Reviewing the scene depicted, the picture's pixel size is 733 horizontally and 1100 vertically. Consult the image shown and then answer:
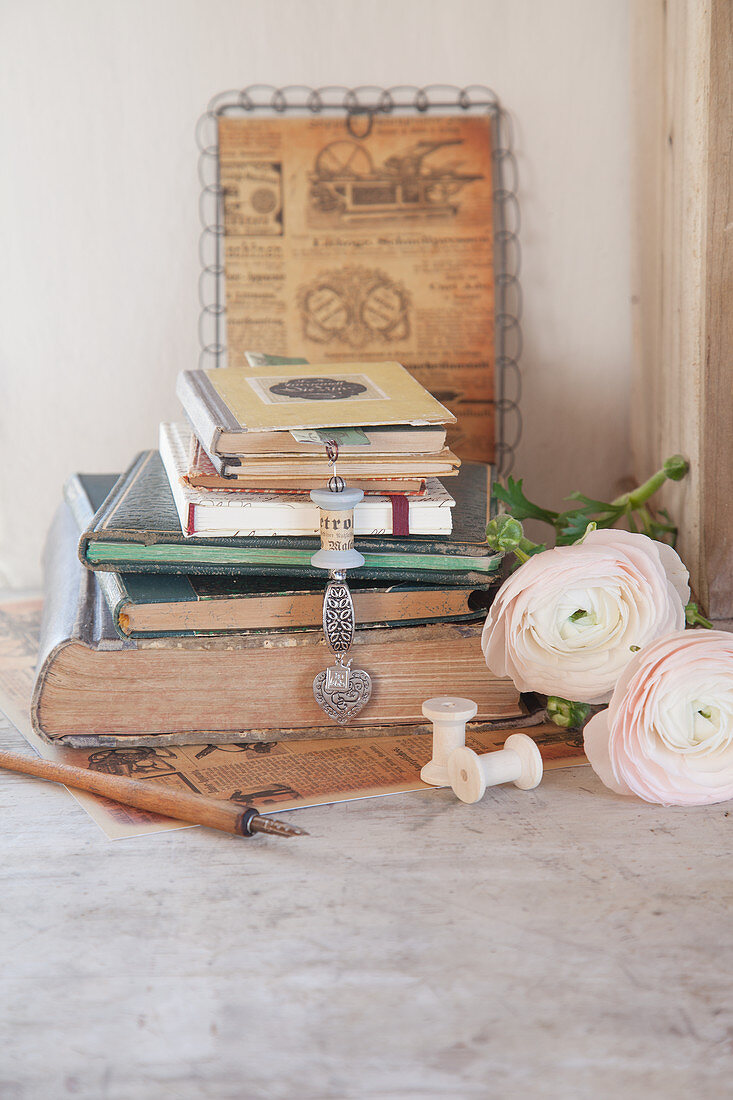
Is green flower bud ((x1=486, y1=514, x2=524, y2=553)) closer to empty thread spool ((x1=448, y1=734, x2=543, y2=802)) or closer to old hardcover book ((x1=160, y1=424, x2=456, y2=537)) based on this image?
old hardcover book ((x1=160, y1=424, x2=456, y2=537))

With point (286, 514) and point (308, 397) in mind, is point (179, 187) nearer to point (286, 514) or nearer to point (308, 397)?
point (308, 397)

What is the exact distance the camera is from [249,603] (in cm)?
90

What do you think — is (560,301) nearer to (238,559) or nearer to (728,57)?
(728,57)

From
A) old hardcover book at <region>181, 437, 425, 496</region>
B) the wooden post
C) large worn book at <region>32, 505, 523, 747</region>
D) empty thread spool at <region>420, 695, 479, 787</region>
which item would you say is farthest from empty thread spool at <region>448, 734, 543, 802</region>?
the wooden post

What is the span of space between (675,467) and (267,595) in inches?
21.0

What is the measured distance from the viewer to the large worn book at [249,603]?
88 cm

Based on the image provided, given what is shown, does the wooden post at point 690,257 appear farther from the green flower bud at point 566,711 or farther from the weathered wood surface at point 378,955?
the weathered wood surface at point 378,955

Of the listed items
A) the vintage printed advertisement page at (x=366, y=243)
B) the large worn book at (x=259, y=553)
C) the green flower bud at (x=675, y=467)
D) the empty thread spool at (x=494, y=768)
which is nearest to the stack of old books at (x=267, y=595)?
the large worn book at (x=259, y=553)

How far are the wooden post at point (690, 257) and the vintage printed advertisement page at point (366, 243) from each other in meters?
0.21

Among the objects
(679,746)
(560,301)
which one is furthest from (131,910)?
(560,301)

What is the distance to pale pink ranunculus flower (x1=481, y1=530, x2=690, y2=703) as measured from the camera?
0.83 m

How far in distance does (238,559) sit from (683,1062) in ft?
1.78

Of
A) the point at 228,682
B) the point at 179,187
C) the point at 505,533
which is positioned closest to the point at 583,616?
the point at 505,533

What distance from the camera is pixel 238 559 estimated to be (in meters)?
0.91
